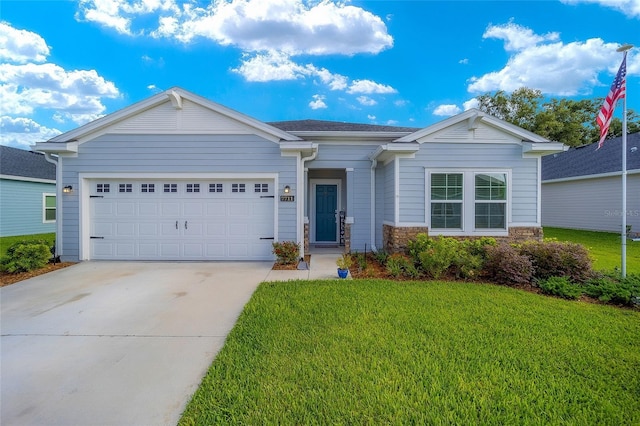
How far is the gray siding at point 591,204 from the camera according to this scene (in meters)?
12.5

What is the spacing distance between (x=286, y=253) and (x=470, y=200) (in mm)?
5106

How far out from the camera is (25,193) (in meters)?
13.2

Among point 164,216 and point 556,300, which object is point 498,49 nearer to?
point 556,300

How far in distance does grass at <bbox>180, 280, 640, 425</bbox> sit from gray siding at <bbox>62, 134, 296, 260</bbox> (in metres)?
4.08

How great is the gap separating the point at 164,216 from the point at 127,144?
2.15m

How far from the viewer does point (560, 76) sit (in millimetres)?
20625

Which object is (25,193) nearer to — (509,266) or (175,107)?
(175,107)

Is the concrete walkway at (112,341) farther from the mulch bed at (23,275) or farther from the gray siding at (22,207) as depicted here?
the gray siding at (22,207)

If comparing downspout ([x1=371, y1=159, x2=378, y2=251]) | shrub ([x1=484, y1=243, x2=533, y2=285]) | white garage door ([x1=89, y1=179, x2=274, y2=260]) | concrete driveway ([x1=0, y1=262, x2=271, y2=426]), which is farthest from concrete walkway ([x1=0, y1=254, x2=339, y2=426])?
shrub ([x1=484, y1=243, x2=533, y2=285])

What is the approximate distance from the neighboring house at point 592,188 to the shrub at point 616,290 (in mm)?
10378

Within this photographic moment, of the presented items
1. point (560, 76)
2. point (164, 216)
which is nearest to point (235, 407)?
point (164, 216)

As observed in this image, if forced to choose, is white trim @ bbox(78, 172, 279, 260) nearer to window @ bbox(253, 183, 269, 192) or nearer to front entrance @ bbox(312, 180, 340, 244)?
window @ bbox(253, 183, 269, 192)

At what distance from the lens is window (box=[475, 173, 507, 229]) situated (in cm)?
784

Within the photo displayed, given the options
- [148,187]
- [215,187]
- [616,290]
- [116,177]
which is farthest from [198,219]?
[616,290]
